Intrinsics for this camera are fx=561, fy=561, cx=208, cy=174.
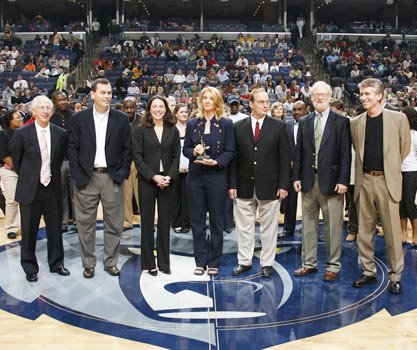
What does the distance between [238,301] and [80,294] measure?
1144mm

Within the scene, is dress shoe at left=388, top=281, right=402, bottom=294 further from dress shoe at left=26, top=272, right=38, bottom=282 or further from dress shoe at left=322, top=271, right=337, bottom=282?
dress shoe at left=26, top=272, right=38, bottom=282

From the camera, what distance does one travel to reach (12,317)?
3643mm

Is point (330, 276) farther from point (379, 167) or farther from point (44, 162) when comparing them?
point (44, 162)

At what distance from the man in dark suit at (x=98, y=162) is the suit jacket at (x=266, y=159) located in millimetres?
926

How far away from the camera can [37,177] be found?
4297 mm

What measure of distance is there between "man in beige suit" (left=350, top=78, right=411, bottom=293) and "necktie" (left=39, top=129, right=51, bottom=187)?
2336mm

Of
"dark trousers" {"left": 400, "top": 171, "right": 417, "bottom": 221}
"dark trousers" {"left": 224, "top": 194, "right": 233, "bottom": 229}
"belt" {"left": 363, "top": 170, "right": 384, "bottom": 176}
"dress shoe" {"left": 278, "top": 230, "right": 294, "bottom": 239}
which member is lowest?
"dress shoe" {"left": 278, "top": 230, "right": 294, "bottom": 239}

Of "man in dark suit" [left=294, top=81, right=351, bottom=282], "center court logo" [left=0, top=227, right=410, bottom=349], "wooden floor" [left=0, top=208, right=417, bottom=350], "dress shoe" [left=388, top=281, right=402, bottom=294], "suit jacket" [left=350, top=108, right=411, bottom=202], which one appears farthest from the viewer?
"man in dark suit" [left=294, top=81, right=351, bottom=282]

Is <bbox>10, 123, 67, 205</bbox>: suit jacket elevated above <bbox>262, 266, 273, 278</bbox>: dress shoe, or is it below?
above

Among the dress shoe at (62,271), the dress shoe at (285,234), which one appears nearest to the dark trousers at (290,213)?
the dress shoe at (285,234)

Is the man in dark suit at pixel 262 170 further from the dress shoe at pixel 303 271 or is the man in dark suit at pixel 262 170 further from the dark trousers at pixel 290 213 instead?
the dark trousers at pixel 290 213

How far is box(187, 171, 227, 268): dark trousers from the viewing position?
14.2 feet

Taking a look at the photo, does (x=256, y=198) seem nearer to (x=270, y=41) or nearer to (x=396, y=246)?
(x=396, y=246)

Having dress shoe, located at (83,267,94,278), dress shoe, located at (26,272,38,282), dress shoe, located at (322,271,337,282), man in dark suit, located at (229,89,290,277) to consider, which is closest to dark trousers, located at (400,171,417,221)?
dress shoe, located at (322,271,337,282)
